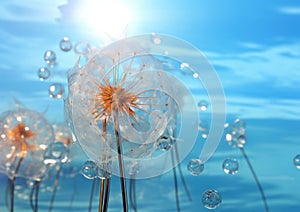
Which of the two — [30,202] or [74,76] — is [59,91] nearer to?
[74,76]

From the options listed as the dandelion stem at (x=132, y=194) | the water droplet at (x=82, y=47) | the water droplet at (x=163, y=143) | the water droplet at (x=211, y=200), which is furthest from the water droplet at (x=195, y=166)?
the dandelion stem at (x=132, y=194)

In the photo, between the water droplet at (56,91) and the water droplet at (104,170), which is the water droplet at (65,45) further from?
the water droplet at (104,170)

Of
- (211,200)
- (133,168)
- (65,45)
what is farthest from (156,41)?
(211,200)

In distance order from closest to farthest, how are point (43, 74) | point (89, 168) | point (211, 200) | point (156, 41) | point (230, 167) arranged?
point (156, 41) < point (89, 168) < point (211, 200) < point (230, 167) < point (43, 74)

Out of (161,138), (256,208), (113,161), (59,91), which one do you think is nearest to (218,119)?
(161,138)

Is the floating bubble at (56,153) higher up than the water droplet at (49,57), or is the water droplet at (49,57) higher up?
the water droplet at (49,57)

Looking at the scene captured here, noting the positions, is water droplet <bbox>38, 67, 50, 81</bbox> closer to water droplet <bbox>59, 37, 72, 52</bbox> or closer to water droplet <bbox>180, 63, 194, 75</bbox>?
water droplet <bbox>59, 37, 72, 52</bbox>

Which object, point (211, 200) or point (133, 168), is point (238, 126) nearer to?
point (211, 200)
